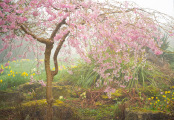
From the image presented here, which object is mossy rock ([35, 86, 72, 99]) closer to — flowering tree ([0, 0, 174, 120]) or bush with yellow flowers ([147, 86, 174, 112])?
flowering tree ([0, 0, 174, 120])

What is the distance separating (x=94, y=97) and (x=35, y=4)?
2.65 metres

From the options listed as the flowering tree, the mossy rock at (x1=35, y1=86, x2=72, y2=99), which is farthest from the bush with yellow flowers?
the mossy rock at (x1=35, y1=86, x2=72, y2=99)

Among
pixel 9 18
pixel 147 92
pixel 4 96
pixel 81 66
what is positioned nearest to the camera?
pixel 9 18

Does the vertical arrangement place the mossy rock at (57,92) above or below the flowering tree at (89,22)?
below

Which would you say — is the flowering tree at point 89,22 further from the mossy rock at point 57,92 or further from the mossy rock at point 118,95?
→ the mossy rock at point 118,95

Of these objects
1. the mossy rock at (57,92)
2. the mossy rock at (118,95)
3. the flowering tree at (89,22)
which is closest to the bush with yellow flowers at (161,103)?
the mossy rock at (118,95)

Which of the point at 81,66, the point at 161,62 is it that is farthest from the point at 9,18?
the point at 161,62

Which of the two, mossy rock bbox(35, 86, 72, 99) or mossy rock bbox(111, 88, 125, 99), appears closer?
mossy rock bbox(111, 88, 125, 99)

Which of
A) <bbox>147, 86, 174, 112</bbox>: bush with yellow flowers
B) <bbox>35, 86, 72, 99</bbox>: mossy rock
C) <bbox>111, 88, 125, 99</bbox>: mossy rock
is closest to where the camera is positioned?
<bbox>147, 86, 174, 112</bbox>: bush with yellow flowers

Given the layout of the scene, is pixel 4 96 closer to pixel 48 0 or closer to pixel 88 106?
pixel 88 106

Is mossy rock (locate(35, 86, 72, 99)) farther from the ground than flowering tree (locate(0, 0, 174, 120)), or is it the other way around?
flowering tree (locate(0, 0, 174, 120))

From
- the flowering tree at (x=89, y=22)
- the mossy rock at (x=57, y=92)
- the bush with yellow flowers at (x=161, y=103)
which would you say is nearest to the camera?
the flowering tree at (x=89, y=22)

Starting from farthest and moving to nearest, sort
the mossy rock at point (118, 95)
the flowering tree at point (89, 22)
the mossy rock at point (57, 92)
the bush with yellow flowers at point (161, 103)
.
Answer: the mossy rock at point (57, 92), the mossy rock at point (118, 95), the bush with yellow flowers at point (161, 103), the flowering tree at point (89, 22)

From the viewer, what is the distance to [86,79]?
15.9 feet
